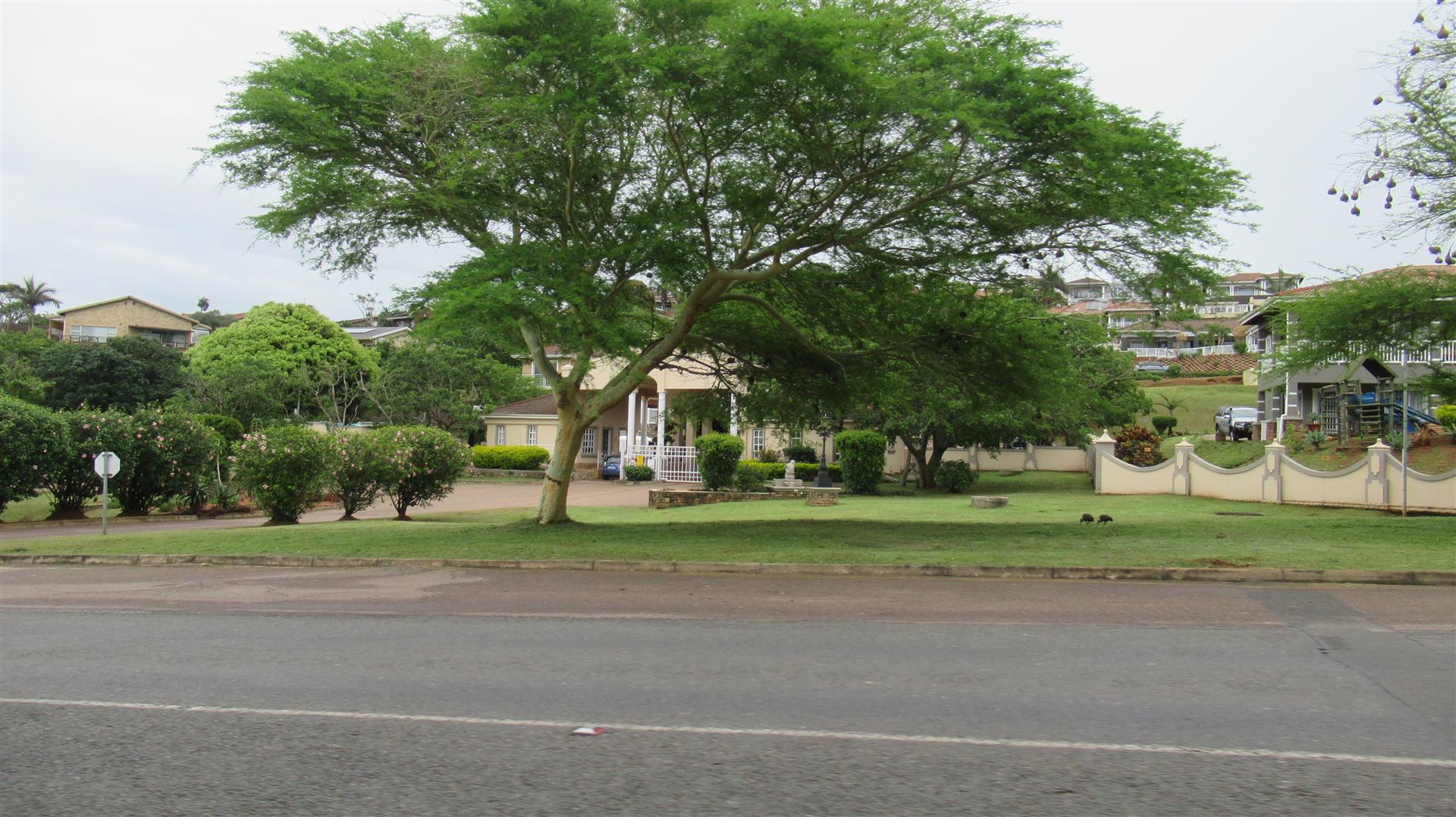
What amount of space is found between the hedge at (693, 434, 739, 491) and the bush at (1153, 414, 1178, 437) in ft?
81.7

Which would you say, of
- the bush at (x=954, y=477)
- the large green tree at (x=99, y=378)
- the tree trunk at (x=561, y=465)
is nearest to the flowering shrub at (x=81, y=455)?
the tree trunk at (x=561, y=465)

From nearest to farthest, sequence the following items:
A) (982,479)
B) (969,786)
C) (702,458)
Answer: (969,786) < (702,458) < (982,479)

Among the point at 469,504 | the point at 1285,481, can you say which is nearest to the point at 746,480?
the point at 469,504

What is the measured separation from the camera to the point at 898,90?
524 inches

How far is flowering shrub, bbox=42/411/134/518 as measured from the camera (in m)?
24.9

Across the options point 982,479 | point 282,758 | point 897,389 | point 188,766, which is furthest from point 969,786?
point 982,479

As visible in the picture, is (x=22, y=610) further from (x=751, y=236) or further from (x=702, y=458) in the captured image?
(x=702, y=458)

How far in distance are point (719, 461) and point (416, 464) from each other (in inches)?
487

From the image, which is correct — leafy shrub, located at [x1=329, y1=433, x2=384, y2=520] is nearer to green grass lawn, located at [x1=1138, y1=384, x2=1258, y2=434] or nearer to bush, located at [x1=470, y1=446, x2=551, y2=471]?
bush, located at [x1=470, y1=446, x2=551, y2=471]

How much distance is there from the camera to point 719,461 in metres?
34.9

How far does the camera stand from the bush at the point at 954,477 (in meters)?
36.4

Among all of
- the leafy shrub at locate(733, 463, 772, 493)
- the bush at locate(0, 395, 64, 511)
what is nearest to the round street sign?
the bush at locate(0, 395, 64, 511)

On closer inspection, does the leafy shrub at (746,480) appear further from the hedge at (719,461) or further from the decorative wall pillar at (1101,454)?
the decorative wall pillar at (1101,454)

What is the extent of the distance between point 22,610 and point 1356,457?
3055 centimetres
